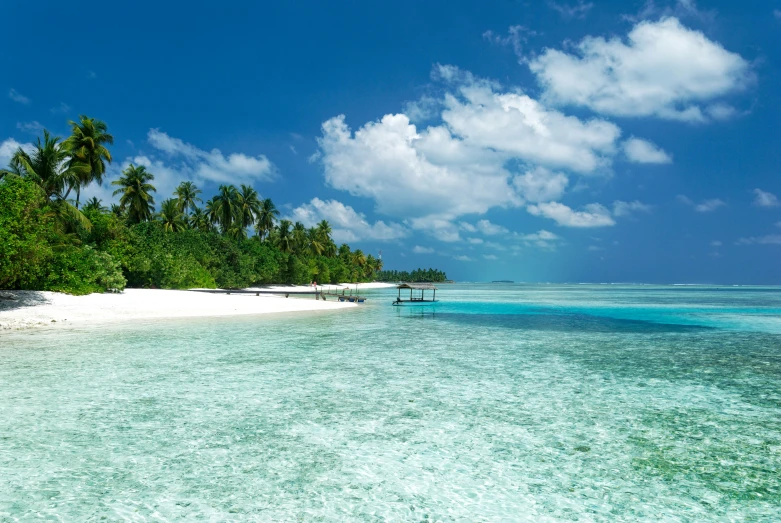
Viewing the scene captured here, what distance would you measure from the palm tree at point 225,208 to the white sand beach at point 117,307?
1428 inches

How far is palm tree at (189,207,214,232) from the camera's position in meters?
77.0

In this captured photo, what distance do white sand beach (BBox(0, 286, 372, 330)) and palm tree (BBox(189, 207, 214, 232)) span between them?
4175 cm

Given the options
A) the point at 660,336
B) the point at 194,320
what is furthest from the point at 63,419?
the point at 660,336

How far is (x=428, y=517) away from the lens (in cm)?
502

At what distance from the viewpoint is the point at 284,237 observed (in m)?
85.9

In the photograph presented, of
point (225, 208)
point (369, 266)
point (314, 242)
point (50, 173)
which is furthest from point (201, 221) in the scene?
point (369, 266)

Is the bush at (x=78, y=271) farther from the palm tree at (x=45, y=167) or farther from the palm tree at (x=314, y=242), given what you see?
the palm tree at (x=314, y=242)

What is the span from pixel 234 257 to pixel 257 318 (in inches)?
1306

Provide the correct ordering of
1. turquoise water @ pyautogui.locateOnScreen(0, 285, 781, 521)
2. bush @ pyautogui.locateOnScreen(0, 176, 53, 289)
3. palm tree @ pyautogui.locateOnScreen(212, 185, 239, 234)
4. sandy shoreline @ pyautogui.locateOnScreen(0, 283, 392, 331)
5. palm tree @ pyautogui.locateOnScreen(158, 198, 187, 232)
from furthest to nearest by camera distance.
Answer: palm tree @ pyautogui.locateOnScreen(212, 185, 239, 234) → palm tree @ pyautogui.locateOnScreen(158, 198, 187, 232) → sandy shoreline @ pyautogui.locateOnScreen(0, 283, 392, 331) → bush @ pyautogui.locateOnScreen(0, 176, 53, 289) → turquoise water @ pyautogui.locateOnScreen(0, 285, 781, 521)

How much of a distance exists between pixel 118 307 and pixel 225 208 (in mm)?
45693

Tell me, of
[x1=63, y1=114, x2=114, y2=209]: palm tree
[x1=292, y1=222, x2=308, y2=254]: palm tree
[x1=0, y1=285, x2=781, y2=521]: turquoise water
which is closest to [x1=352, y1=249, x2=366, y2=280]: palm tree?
[x1=292, y1=222, x2=308, y2=254]: palm tree

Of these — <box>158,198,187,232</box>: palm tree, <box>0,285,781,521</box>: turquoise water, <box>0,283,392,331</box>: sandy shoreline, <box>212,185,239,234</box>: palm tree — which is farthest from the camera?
<box>212,185,239,234</box>: palm tree

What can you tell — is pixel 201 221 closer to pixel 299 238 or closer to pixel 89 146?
pixel 299 238

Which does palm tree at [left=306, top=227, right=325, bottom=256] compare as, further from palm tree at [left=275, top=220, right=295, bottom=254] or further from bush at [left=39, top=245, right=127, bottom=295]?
bush at [left=39, top=245, right=127, bottom=295]
